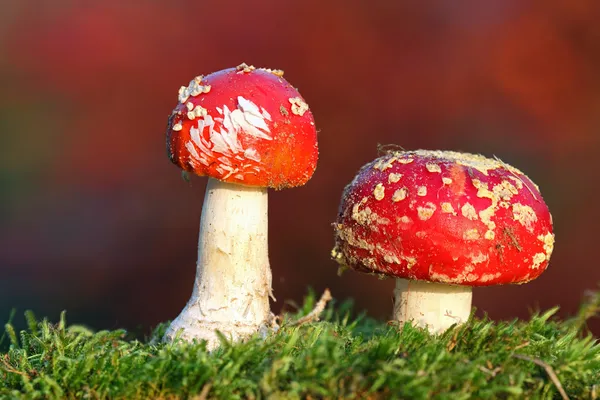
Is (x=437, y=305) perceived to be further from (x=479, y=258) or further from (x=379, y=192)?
(x=379, y=192)

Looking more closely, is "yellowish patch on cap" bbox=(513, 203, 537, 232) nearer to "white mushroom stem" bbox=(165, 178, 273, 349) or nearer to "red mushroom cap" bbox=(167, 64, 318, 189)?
"red mushroom cap" bbox=(167, 64, 318, 189)

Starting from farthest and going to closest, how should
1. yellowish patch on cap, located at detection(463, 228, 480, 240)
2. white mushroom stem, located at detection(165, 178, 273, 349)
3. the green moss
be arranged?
white mushroom stem, located at detection(165, 178, 273, 349) < yellowish patch on cap, located at detection(463, 228, 480, 240) < the green moss

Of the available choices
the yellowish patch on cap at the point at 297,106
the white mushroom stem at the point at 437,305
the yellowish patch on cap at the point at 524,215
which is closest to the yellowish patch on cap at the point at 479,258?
the yellowish patch on cap at the point at 524,215

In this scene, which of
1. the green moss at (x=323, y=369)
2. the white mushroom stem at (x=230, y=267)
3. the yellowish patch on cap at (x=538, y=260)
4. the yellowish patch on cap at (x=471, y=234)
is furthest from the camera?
the white mushroom stem at (x=230, y=267)

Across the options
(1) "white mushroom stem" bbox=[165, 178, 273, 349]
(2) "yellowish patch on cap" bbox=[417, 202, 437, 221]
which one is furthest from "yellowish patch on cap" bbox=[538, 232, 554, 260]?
(1) "white mushroom stem" bbox=[165, 178, 273, 349]

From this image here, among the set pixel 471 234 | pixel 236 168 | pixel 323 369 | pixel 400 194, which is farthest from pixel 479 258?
pixel 236 168

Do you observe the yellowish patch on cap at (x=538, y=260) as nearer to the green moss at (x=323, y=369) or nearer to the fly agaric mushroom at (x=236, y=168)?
the green moss at (x=323, y=369)
